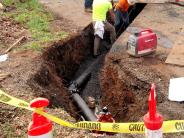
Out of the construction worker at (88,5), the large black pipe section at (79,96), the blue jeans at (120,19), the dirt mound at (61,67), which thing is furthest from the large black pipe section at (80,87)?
the construction worker at (88,5)

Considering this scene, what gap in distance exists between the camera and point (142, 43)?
7961mm

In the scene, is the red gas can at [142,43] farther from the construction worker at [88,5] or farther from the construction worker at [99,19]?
the construction worker at [88,5]

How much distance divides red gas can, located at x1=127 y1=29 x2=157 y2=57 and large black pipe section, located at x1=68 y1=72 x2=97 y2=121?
152 cm

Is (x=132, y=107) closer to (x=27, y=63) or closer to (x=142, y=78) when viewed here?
(x=142, y=78)

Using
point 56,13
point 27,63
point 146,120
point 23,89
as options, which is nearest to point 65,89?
point 27,63

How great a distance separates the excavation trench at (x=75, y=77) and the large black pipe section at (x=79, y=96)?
0.09 metres

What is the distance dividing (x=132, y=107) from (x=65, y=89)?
1.83m

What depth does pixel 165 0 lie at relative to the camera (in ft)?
35.8

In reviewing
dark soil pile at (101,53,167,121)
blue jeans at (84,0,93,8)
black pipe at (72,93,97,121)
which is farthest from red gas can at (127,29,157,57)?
blue jeans at (84,0,93,8)

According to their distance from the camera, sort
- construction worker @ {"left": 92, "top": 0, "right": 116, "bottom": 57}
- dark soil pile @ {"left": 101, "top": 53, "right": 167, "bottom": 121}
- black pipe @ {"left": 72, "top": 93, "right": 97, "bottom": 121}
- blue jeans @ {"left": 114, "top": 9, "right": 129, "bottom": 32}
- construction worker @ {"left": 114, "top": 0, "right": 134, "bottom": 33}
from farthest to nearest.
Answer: blue jeans @ {"left": 114, "top": 9, "right": 129, "bottom": 32} → construction worker @ {"left": 114, "top": 0, "right": 134, "bottom": 33} → construction worker @ {"left": 92, "top": 0, "right": 116, "bottom": 57} → black pipe @ {"left": 72, "top": 93, "right": 97, "bottom": 121} → dark soil pile @ {"left": 101, "top": 53, "right": 167, "bottom": 121}

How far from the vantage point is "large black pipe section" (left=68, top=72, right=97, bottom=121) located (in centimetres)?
756

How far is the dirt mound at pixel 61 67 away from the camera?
7.50 metres

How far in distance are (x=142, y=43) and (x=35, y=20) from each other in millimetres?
3829

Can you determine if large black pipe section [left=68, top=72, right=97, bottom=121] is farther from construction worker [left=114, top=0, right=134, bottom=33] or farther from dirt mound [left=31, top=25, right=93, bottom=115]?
construction worker [left=114, top=0, right=134, bottom=33]
